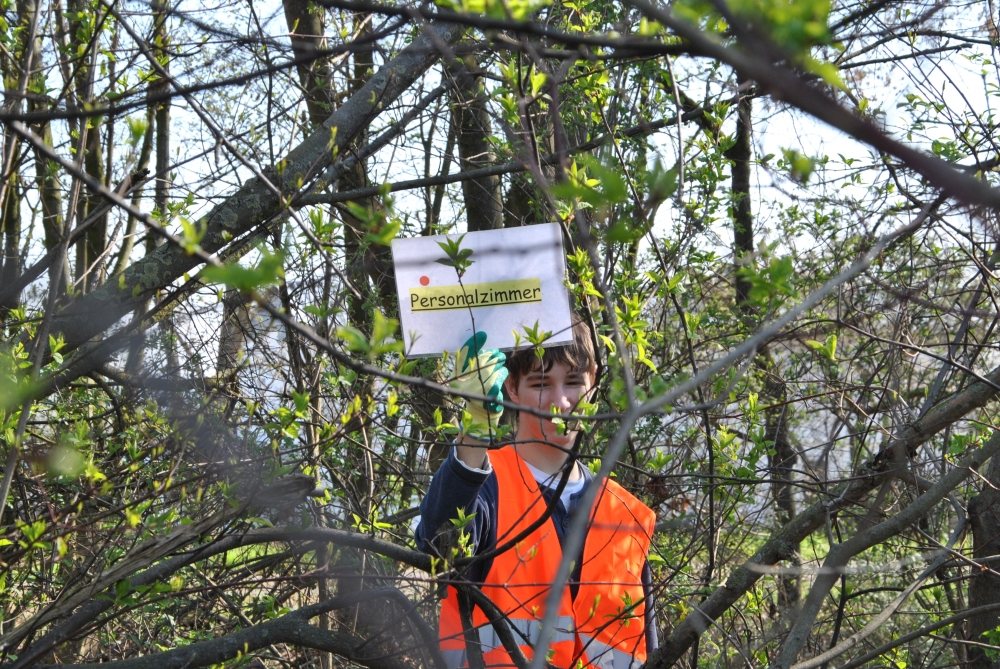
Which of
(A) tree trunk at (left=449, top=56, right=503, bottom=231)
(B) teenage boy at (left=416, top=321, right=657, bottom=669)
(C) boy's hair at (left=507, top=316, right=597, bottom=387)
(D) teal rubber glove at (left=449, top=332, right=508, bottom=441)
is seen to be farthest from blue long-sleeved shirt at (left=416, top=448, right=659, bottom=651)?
(A) tree trunk at (left=449, top=56, right=503, bottom=231)

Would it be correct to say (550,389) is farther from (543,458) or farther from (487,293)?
(487,293)

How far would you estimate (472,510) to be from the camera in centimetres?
237

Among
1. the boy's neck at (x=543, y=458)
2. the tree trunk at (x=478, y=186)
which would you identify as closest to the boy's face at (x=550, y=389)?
the boy's neck at (x=543, y=458)

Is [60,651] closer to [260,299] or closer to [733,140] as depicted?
[260,299]

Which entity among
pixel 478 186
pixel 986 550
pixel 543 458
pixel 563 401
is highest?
pixel 478 186

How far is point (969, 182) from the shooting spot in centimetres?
83

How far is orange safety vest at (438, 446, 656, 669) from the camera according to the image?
2.39m

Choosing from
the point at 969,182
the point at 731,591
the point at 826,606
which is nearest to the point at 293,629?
the point at 731,591

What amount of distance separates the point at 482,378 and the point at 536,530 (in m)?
0.52

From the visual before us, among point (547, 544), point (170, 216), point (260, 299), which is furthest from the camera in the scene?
point (170, 216)

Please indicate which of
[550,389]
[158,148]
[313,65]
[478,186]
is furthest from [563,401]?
[158,148]

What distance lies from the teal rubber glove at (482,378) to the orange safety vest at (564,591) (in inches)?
6.7

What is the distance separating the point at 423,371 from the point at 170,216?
1092mm

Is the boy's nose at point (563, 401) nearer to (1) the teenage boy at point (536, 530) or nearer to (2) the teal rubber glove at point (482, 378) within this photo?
(1) the teenage boy at point (536, 530)
